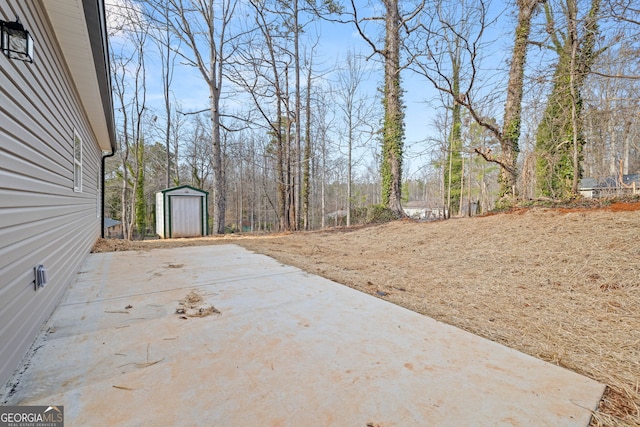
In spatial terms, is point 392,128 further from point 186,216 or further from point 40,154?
point 40,154

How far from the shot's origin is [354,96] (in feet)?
52.6

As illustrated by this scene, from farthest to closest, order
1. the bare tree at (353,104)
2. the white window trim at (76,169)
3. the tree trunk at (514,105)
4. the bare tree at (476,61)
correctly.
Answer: the bare tree at (353,104), the tree trunk at (514,105), the bare tree at (476,61), the white window trim at (76,169)

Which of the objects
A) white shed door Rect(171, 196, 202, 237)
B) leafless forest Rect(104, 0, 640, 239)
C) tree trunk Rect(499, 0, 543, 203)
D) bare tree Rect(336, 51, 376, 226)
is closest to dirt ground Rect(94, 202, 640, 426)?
tree trunk Rect(499, 0, 543, 203)

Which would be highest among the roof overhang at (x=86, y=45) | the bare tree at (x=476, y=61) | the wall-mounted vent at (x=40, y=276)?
the bare tree at (x=476, y=61)

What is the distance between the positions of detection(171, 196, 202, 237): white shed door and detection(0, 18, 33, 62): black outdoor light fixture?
8550mm

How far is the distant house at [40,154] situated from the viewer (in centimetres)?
159

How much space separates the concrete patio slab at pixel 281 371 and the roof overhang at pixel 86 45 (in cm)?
255

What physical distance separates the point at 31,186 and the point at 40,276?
2.16ft

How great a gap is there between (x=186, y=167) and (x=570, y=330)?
2451cm

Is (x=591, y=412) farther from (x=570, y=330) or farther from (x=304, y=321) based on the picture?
(x=304, y=321)

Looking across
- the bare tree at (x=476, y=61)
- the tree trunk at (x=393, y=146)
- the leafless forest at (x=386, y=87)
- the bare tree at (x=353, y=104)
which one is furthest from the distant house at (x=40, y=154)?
the bare tree at (x=353, y=104)
